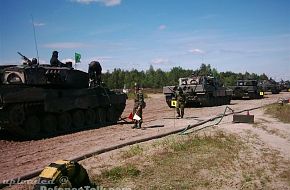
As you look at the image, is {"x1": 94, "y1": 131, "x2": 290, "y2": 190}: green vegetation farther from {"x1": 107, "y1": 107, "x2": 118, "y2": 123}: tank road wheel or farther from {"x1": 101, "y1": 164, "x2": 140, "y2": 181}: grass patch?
{"x1": 107, "y1": 107, "x2": 118, "y2": 123}: tank road wheel

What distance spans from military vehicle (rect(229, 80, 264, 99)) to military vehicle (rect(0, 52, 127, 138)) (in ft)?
63.2

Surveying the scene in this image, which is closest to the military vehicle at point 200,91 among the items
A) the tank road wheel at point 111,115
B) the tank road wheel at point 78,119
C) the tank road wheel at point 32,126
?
the tank road wheel at point 111,115

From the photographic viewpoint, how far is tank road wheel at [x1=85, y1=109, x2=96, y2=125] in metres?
17.1

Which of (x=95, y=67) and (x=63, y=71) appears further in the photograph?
(x=95, y=67)

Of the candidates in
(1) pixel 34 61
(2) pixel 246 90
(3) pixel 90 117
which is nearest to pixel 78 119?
(3) pixel 90 117

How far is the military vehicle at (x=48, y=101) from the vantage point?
13.4 m

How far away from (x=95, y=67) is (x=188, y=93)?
8.99 metres

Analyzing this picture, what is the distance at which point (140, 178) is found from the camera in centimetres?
873

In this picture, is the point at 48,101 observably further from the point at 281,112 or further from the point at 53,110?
the point at 281,112

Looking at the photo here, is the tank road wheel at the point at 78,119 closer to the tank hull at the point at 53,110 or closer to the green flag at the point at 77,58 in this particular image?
the tank hull at the point at 53,110

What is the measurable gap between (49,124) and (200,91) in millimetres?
12656

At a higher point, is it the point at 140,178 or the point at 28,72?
the point at 28,72

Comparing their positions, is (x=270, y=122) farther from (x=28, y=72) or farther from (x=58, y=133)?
(x=28, y=72)

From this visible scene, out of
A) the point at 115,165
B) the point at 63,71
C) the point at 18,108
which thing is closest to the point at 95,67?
the point at 63,71
